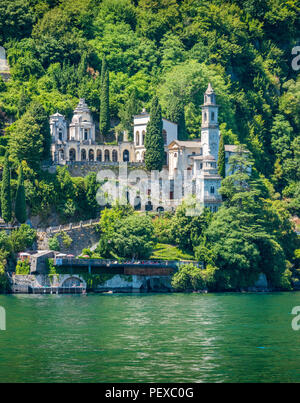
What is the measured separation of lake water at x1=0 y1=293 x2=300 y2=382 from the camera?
139ft

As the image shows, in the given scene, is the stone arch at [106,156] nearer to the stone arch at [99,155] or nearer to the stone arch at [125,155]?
the stone arch at [99,155]

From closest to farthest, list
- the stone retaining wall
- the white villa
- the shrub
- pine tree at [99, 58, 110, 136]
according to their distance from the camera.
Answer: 1. the shrub
2. the stone retaining wall
3. the white villa
4. pine tree at [99, 58, 110, 136]

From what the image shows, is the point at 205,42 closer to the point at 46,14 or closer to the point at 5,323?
the point at 46,14

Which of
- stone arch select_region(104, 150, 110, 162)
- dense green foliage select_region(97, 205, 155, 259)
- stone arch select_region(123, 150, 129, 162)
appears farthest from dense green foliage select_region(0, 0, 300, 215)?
dense green foliage select_region(97, 205, 155, 259)

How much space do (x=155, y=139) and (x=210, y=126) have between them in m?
6.44

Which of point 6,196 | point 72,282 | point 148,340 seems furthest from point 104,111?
point 148,340

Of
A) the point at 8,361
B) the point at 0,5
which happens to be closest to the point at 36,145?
the point at 0,5

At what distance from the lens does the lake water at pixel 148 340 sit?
4250 centimetres

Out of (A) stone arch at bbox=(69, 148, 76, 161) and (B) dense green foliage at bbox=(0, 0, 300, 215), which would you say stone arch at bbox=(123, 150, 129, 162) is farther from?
(A) stone arch at bbox=(69, 148, 76, 161)

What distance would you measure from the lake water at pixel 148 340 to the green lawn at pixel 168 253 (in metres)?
10.8

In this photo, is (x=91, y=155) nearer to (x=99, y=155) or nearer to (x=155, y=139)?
(x=99, y=155)

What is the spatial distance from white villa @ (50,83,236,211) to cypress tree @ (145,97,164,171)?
6.61ft

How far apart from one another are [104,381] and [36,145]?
158 ft

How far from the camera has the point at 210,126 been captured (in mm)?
95875
